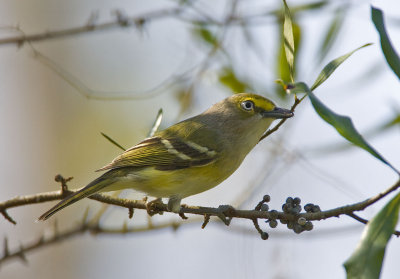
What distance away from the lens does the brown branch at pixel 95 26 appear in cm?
352

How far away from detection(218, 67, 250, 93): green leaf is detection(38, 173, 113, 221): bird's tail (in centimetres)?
127

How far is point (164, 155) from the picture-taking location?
4.02 m

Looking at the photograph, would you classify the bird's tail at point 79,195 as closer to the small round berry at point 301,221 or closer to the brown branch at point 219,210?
the brown branch at point 219,210

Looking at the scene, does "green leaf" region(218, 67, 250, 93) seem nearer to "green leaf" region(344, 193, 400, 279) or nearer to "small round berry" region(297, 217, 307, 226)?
"small round berry" region(297, 217, 307, 226)

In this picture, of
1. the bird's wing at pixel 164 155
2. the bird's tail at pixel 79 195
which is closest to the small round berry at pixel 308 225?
the bird's tail at pixel 79 195

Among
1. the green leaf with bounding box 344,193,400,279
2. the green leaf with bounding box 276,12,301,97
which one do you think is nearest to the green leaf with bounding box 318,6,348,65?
the green leaf with bounding box 276,12,301,97

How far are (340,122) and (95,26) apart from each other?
2272 millimetres

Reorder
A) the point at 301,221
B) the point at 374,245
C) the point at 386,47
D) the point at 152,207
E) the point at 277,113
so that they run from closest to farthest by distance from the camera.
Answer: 1. the point at 374,245
2. the point at 386,47
3. the point at 301,221
4. the point at 152,207
5. the point at 277,113

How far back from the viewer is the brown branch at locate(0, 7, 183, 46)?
11.6ft

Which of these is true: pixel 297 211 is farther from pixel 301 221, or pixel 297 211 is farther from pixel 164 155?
pixel 164 155

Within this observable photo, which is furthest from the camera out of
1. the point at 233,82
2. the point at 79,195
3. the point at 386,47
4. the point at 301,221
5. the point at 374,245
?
the point at 233,82

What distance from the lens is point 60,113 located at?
8836 millimetres

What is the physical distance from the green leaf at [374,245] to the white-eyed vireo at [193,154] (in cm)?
174

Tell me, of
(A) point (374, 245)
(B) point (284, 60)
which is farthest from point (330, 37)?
(A) point (374, 245)
